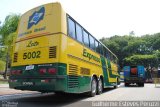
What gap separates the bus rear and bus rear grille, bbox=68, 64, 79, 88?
0.53 metres

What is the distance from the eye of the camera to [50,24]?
1018cm

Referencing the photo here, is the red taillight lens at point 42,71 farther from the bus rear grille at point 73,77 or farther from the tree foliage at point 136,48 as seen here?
the tree foliage at point 136,48

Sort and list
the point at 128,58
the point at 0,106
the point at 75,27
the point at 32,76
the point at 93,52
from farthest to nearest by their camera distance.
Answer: the point at 128,58
the point at 93,52
the point at 75,27
the point at 32,76
the point at 0,106

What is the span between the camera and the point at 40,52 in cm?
1000

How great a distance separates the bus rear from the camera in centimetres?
945

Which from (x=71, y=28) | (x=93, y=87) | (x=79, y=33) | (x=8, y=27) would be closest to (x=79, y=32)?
(x=79, y=33)

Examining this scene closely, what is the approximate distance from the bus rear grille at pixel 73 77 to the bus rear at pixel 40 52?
527 millimetres

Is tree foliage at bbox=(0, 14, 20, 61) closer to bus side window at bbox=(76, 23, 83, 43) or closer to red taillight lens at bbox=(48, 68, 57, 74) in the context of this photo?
bus side window at bbox=(76, 23, 83, 43)

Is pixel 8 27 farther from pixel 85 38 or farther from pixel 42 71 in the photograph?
pixel 42 71

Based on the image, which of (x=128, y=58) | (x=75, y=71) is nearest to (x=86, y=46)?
(x=75, y=71)

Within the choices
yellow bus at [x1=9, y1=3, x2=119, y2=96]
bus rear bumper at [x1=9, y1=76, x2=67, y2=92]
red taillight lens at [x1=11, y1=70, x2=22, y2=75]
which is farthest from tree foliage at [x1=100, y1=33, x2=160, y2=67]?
bus rear bumper at [x1=9, y1=76, x2=67, y2=92]

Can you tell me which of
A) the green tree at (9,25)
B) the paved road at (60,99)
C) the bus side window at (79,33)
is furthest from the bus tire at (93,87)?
the green tree at (9,25)

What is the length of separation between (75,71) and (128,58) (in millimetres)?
48339

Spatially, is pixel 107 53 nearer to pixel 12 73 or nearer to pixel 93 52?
pixel 93 52
